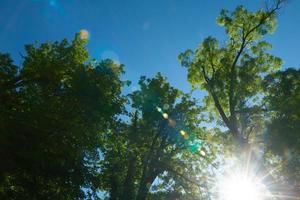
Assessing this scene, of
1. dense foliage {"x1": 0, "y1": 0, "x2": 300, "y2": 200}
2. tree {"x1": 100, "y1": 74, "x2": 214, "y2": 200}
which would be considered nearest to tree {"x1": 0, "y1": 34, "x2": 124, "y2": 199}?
dense foliage {"x1": 0, "y1": 0, "x2": 300, "y2": 200}

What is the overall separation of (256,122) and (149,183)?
10355mm

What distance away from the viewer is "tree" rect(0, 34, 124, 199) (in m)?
12.9

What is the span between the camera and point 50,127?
44.1ft

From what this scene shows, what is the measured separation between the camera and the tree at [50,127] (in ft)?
42.3

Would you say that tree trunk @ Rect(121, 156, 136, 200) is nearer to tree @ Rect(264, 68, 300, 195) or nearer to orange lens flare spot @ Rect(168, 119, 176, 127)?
orange lens flare spot @ Rect(168, 119, 176, 127)

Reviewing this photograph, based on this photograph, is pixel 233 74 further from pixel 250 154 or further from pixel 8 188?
pixel 8 188

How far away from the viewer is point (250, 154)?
22688mm

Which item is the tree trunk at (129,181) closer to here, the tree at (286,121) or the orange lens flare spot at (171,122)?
the orange lens flare spot at (171,122)

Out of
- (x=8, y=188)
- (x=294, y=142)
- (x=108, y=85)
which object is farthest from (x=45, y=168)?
(x=294, y=142)

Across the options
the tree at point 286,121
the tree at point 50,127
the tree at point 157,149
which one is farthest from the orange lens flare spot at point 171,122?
the tree at point 50,127

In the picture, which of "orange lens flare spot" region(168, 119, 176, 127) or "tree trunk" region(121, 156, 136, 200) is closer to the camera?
"tree trunk" region(121, 156, 136, 200)

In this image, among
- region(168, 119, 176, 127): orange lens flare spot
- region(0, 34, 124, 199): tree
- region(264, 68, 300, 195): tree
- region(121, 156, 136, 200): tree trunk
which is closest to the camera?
region(0, 34, 124, 199): tree

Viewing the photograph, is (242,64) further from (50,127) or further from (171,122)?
(50,127)

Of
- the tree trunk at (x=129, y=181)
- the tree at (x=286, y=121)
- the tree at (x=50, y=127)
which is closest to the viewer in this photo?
the tree at (x=50, y=127)
